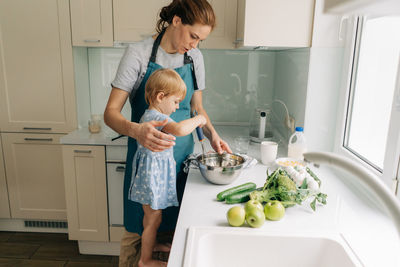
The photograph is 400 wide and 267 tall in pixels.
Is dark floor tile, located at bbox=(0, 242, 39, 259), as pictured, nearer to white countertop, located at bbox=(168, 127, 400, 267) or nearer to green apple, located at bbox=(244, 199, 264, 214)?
white countertop, located at bbox=(168, 127, 400, 267)

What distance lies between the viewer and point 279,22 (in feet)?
5.31

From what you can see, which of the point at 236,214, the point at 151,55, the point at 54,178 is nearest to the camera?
Result: the point at 236,214

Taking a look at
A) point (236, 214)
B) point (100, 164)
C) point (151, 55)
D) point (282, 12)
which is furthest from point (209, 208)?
point (100, 164)

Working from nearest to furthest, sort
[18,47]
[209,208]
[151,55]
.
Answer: [209,208] < [151,55] < [18,47]

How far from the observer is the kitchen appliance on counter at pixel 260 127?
2.09 metres

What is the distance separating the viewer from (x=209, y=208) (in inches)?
45.5

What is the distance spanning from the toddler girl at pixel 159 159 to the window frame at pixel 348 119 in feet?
2.33

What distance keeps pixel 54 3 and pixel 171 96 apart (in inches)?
54.6

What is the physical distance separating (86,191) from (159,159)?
1.04 metres

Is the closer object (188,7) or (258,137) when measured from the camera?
(188,7)

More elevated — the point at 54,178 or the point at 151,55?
the point at 151,55

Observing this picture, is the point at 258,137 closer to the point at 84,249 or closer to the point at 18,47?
the point at 84,249

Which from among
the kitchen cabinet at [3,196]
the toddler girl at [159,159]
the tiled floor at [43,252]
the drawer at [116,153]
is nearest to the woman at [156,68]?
the toddler girl at [159,159]

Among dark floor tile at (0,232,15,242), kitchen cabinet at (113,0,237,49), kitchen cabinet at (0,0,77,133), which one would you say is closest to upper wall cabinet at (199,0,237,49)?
kitchen cabinet at (113,0,237,49)
